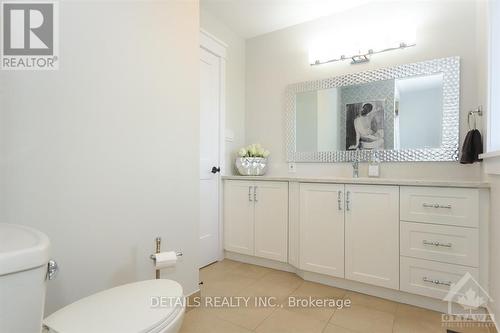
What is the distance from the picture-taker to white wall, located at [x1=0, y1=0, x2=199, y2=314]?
1.07 metres

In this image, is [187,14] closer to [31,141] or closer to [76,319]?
[31,141]

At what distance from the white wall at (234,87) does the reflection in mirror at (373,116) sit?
2.25 ft

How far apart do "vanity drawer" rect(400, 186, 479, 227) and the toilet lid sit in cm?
158

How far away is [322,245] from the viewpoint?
210cm

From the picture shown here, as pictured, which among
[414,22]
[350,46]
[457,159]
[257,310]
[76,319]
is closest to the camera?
[76,319]

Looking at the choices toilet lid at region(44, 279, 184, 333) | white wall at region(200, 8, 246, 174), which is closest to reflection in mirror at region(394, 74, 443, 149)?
white wall at region(200, 8, 246, 174)

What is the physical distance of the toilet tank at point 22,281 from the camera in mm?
615

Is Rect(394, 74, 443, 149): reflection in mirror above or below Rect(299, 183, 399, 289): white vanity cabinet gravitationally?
above

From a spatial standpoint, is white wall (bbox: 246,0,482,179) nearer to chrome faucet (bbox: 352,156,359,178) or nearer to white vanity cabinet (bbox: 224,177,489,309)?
chrome faucet (bbox: 352,156,359,178)

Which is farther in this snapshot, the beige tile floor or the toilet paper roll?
the beige tile floor

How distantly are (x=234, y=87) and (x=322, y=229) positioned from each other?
6.09ft

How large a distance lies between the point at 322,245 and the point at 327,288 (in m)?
0.34

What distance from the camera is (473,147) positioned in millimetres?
1766

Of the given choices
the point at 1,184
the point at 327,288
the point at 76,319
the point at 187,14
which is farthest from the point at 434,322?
the point at 187,14
